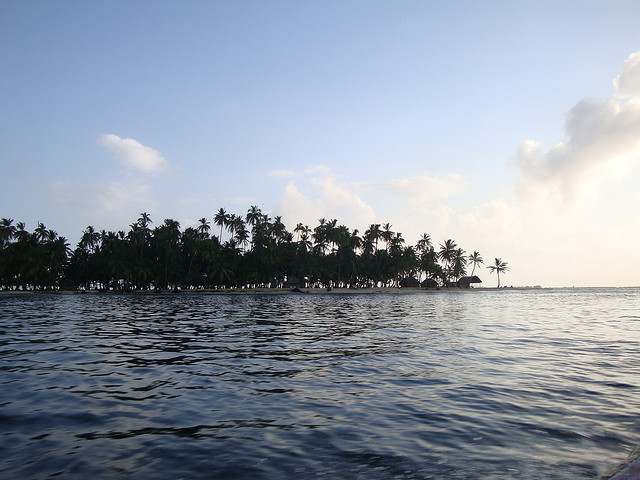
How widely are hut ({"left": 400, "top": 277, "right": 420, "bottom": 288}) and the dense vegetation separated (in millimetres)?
23000

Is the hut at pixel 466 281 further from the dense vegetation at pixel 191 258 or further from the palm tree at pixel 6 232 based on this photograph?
the palm tree at pixel 6 232

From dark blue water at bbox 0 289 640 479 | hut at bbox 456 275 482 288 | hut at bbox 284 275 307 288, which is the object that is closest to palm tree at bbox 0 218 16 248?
hut at bbox 284 275 307 288

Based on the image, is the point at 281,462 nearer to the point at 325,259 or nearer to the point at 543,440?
the point at 543,440

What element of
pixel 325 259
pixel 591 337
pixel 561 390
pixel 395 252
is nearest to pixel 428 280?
pixel 395 252

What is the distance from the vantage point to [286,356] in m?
14.0

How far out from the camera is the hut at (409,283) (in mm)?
157863

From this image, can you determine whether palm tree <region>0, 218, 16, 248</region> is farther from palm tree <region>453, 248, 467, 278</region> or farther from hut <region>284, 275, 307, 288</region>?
palm tree <region>453, 248, 467, 278</region>

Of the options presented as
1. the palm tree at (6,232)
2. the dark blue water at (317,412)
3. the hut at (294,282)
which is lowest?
the dark blue water at (317,412)

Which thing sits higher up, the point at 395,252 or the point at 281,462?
the point at 395,252

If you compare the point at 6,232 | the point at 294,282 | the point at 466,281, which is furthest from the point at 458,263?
the point at 6,232

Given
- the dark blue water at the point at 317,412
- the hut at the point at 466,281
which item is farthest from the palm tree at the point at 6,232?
the hut at the point at 466,281

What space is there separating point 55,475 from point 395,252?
5299 inches

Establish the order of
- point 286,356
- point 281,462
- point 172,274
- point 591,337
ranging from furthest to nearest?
point 172,274
point 591,337
point 286,356
point 281,462

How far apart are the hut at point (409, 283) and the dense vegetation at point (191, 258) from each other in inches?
906
